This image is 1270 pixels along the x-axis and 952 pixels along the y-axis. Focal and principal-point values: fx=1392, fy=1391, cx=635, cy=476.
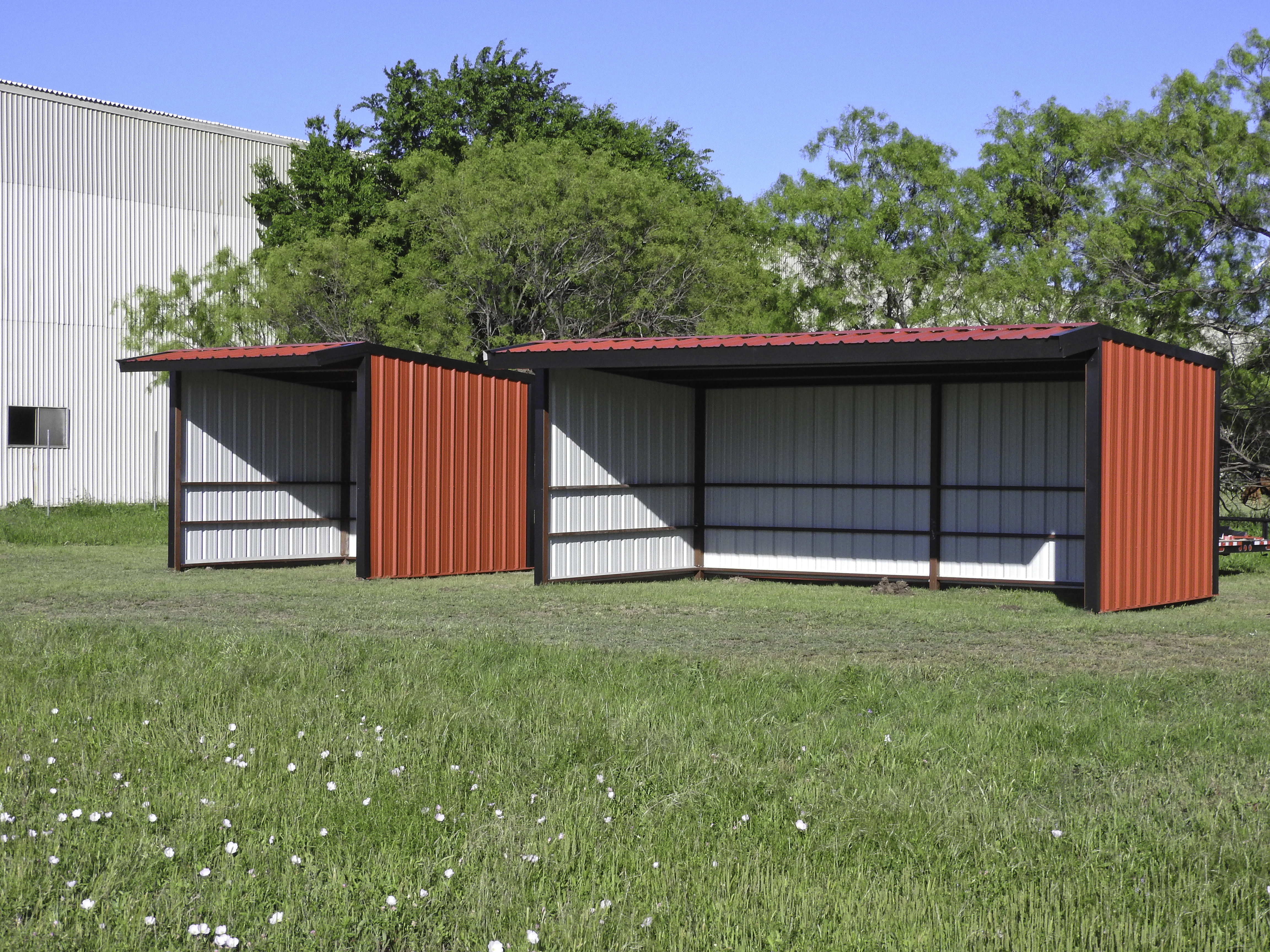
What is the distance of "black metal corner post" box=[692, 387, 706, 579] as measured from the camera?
17969 millimetres

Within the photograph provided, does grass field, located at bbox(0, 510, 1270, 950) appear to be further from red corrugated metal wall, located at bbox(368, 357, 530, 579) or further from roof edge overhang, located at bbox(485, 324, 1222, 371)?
red corrugated metal wall, located at bbox(368, 357, 530, 579)

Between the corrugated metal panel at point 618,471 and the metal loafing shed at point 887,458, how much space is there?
0.03 m

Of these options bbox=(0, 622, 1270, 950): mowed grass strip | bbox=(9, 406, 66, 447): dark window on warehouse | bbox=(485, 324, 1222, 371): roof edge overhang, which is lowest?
bbox=(0, 622, 1270, 950): mowed grass strip

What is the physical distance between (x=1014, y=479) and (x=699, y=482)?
403cm

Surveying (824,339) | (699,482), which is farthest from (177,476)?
(824,339)

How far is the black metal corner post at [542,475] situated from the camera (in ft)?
50.8

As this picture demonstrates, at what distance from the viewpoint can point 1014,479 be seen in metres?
16.1

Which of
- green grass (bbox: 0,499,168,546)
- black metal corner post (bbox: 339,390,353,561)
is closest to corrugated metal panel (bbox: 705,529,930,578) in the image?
black metal corner post (bbox: 339,390,353,561)

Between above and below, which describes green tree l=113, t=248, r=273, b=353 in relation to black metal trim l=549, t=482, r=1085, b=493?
above

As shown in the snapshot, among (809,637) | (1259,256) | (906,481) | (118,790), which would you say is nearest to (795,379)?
(906,481)

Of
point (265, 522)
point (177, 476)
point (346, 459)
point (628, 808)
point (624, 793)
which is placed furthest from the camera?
point (346, 459)

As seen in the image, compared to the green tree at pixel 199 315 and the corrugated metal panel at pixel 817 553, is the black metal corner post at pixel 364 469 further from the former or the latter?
the green tree at pixel 199 315

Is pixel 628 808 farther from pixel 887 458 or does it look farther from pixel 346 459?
pixel 346 459

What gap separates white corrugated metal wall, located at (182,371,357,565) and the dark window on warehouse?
14788 mm
